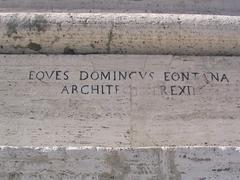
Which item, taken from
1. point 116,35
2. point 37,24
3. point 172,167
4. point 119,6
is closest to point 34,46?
point 37,24

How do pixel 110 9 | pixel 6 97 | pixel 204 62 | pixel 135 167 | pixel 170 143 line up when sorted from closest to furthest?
pixel 135 167 < pixel 170 143 < pixel 6 97 < pixel 204 62 < pixel 110 9

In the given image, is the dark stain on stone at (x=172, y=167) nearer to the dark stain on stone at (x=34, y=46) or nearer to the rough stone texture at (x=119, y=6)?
the dark stain on stone at (x=34, y=46)

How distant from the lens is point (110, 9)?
14.3 ft

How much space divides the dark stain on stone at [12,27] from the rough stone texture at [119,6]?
1.14ft

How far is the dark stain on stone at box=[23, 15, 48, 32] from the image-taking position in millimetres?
3998

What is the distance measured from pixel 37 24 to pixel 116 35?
0.50 meters

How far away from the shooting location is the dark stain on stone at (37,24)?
4.00 metres

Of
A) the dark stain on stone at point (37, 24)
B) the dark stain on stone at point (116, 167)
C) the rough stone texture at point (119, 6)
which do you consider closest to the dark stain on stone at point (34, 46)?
the dark stain on stone at point (37, 24)

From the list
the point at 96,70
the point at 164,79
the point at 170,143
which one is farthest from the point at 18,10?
the point at 170,143

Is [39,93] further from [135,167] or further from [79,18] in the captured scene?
[135,167]

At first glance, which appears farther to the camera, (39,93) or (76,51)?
(76,51)

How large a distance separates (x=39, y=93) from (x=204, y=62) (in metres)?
1.02

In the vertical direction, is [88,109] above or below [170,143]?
above

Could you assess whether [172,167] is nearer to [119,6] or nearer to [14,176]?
[14,176]
